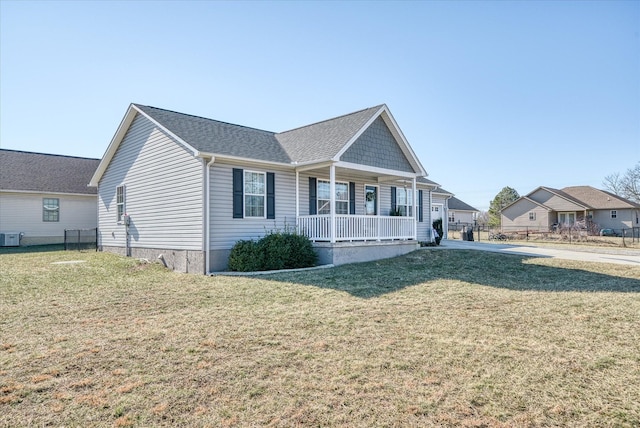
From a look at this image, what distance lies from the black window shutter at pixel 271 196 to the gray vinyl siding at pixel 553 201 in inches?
1589

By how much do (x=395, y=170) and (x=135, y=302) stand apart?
10.5m

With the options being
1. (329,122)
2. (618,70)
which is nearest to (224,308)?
(329,122)

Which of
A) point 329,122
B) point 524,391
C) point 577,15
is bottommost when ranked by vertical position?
point 524,391

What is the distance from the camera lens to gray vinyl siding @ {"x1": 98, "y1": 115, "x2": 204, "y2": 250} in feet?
39.1

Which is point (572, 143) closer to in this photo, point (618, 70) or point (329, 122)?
point (618, 70)

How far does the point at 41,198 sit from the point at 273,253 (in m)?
17.2

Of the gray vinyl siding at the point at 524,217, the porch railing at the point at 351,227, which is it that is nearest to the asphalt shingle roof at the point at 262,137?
the porch railing at the point at 351,227

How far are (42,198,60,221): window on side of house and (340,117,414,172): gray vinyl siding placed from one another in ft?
59.4

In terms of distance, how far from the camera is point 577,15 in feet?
36.7

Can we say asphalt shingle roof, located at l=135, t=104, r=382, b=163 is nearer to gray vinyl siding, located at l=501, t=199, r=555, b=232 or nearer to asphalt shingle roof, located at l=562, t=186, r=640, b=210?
gray vinyl siding, located at l=501, t=199, r=555, b=232

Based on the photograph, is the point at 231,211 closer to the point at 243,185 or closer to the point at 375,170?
the point at 243,185

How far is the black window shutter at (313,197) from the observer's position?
14281 millimetres

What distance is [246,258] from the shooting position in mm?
11391

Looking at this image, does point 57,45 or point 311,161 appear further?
point 311,161
